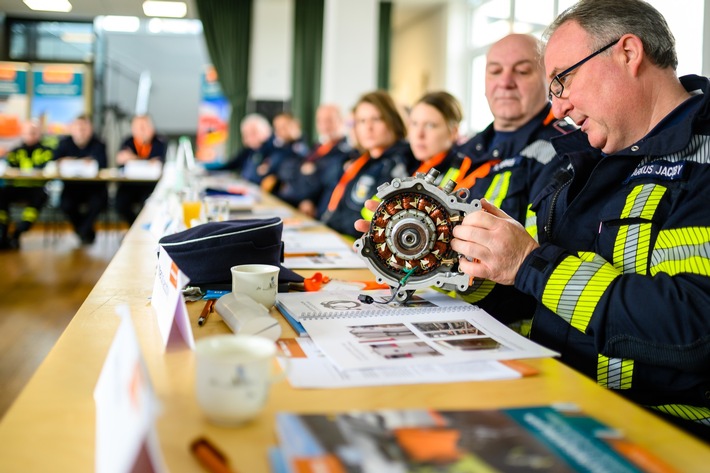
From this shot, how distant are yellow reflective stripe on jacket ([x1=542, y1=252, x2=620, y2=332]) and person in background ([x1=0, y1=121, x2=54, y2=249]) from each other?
6.53 metres

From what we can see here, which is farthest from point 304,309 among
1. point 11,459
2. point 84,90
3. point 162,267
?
point 84,90

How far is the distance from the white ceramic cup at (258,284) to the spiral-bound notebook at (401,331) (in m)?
0.04

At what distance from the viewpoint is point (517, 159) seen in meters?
2.02

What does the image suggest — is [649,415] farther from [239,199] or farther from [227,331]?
[239,199]

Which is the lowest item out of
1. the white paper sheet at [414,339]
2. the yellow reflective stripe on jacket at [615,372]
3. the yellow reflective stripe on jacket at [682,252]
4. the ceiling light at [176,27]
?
the yellow reflective stripe on jacket at [615,372]

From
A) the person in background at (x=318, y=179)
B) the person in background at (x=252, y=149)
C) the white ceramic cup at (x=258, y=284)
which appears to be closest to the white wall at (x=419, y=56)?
the person in background at (x=252, y=149)

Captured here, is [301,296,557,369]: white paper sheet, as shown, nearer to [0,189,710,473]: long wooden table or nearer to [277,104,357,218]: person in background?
[0,189,710,473]: long wooden table

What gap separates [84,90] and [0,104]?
104 cm

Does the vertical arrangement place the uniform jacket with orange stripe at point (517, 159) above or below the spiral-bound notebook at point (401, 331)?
above

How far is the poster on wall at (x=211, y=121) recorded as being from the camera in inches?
376

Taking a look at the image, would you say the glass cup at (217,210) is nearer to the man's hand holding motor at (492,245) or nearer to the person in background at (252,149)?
the man's hand holding motor at (492,245)

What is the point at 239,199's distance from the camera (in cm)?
391

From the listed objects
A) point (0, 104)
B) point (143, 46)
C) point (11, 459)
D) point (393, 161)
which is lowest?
point (11, 459)

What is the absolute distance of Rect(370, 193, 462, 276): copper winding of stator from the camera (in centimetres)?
133
